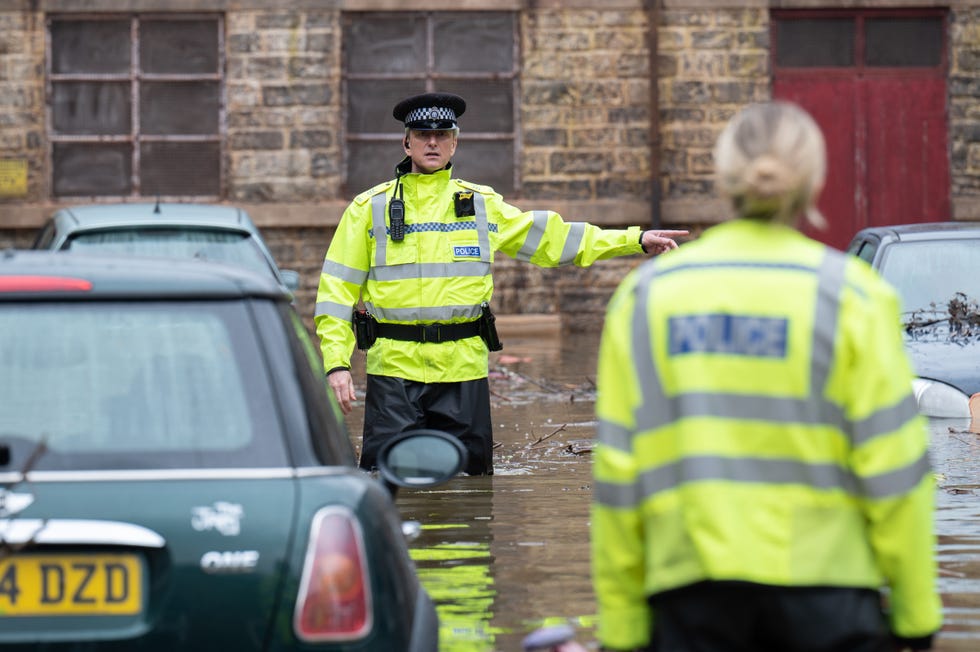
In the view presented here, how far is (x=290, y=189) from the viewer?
19094mm

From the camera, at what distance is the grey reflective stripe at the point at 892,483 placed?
342 centimetres

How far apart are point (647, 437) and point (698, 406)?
0.43 feet

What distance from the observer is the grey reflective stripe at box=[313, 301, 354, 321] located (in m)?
7.84

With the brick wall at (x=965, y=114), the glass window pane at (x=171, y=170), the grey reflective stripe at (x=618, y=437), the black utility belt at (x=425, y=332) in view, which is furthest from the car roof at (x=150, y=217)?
the brick wall at (x=965, y=114)

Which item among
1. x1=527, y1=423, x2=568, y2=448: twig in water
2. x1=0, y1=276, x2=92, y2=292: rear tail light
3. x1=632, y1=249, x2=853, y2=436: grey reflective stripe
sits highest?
x1=0, y1=276, x2=92, y2=292: rear tail light

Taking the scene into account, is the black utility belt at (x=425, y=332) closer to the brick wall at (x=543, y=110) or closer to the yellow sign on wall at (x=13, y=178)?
the brick wall at (x=543, y=110)

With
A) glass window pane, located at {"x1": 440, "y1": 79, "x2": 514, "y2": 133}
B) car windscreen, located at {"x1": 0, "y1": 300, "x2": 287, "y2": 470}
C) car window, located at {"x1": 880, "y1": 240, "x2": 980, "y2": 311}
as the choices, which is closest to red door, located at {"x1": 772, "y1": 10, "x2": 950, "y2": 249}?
glass window pane, located at {"x1": 440, "y1": 79, "x2": 514, "y2": 133}

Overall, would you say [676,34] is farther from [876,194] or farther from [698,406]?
[698,406]

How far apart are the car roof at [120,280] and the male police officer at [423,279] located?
3839 millimetres

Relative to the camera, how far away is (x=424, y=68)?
19234 millimetres

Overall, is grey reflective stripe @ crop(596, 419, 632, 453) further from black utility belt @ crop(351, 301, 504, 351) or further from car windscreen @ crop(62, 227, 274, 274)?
car windscreen @ crop(62, 227, 274, 274)

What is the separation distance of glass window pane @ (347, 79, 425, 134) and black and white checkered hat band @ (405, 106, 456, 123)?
11.2m

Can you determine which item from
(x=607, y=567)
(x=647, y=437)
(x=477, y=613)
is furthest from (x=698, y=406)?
(x=477, y=613)

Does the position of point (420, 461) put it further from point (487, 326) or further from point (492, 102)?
point (492, 102)
